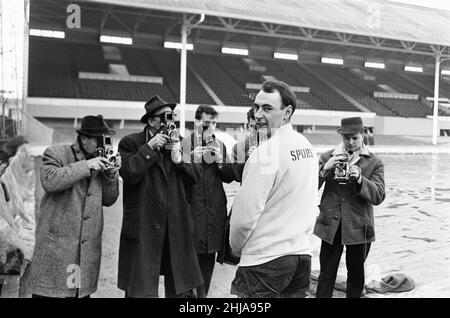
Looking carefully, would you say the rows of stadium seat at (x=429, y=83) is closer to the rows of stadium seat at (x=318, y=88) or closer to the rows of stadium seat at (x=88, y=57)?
the rows of stadium seat at (x=318, y=88)

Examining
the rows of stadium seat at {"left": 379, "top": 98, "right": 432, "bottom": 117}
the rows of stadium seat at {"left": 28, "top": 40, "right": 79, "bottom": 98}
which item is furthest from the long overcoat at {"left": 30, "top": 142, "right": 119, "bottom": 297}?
the rows of stadium seat at {"left": 379, "top": 98, "right": 432, "bottom": 117}

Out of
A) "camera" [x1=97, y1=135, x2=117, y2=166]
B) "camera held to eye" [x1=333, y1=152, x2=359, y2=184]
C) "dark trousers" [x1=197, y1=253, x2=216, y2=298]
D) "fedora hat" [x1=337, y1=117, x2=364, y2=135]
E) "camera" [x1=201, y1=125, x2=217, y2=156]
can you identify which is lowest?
"dark trousers" [x1=197, y1=253, x2=216, y2=298]

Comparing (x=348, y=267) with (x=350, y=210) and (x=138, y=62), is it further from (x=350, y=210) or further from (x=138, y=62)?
(x=138, y=62)

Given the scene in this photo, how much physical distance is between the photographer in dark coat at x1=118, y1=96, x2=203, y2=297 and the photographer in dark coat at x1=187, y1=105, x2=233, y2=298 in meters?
0.19

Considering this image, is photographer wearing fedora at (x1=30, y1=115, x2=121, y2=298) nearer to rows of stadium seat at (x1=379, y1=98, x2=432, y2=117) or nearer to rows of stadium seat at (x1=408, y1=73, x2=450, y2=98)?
rows of stadium seat at (x1=379, y1=98, x2=432, y2=117)

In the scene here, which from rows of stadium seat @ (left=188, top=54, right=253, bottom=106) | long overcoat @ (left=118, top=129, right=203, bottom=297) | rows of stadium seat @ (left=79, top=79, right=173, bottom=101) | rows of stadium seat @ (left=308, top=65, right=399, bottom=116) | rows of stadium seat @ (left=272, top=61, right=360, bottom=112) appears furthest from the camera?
rows of stadium seat @ (left=308, top=65, right=399, bottom=116)

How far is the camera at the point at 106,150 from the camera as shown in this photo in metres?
2.35

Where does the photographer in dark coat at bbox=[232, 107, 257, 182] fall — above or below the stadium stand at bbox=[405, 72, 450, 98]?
below

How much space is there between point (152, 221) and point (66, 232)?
1.55 feet

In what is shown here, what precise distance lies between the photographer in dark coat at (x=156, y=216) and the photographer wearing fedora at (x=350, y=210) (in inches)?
37.5

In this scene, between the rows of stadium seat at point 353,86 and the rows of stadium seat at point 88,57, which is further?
the rows of stadium seat at point 353,86

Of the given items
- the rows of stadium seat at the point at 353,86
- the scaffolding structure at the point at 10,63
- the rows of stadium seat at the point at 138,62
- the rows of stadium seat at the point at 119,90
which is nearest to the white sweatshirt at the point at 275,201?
the scaffolding structure at the point at 10,63

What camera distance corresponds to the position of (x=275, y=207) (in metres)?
1.80

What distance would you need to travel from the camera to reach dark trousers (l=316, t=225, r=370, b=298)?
290cm
